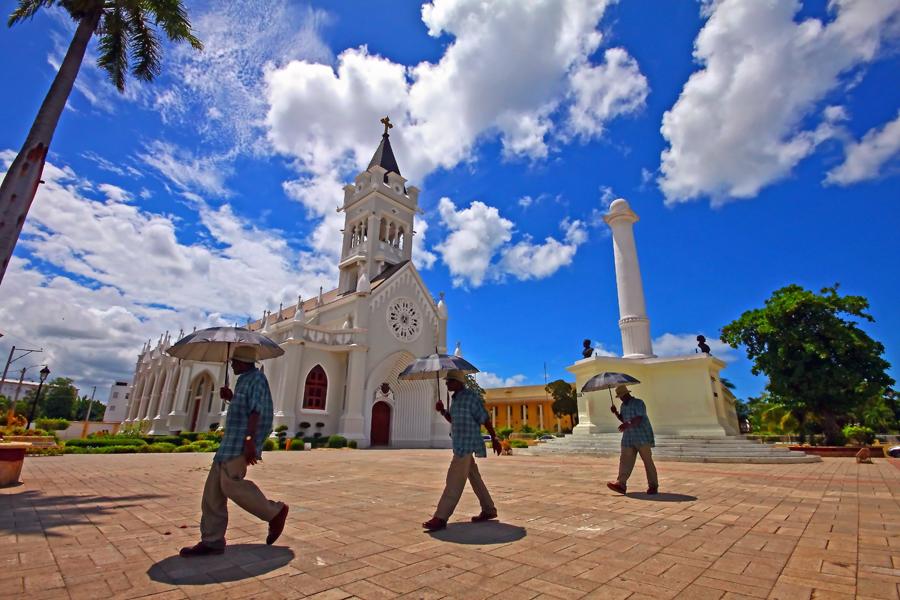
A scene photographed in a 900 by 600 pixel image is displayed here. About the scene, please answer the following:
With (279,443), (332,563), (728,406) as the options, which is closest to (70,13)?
(332,563)

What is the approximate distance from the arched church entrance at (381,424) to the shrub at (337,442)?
3.65m

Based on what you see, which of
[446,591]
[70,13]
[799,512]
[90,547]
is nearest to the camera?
[446,591]

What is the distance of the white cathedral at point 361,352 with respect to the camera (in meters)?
25.5

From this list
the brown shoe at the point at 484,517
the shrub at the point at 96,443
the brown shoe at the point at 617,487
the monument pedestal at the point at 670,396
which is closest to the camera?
the brown shoe at the point at 484,517

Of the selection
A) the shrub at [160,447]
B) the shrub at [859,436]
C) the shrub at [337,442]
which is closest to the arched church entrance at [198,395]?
the shrub at [160,447]

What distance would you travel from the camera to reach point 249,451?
371 cm

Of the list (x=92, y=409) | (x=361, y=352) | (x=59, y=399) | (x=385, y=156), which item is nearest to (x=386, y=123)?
(x=385, y=156)

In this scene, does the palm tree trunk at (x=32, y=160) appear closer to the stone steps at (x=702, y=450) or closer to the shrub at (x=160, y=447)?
the shrub at (x=160, y=447)

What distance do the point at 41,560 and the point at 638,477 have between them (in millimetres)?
9647

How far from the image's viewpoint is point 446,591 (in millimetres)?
2818

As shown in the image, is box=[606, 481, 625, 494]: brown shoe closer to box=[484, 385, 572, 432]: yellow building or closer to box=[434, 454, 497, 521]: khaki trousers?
box=[434, 454, 497, 521]: khaki trousers

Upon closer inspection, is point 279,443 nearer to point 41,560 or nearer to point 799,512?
point 41,560

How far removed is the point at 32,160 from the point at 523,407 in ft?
179

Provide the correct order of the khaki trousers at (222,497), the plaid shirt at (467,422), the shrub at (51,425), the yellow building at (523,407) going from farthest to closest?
1. the yellow building at (523,407)
2. the shrub at (51,425)
3. the plaid shirt at (467,422)
4. the khaki trousers at (222,497)
